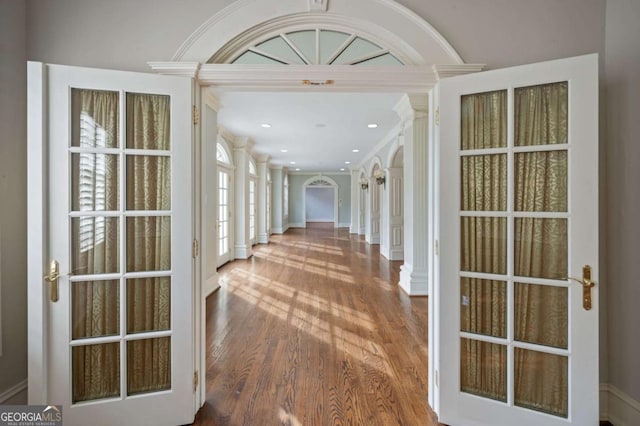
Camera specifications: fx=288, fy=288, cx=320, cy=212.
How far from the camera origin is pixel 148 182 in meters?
1.70

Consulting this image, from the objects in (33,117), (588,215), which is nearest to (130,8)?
(33,117)

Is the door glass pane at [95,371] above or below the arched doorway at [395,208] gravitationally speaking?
below

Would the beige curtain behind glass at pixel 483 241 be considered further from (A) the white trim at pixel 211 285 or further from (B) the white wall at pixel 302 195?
(B) the white wall at pixel 302 195

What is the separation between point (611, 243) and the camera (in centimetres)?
175

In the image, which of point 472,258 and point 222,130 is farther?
point 222,130

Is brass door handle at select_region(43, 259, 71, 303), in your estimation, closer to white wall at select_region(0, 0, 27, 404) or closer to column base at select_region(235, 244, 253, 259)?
white wall at select_region(0, 0, 27, 404)

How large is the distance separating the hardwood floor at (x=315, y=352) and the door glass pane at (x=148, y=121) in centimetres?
170

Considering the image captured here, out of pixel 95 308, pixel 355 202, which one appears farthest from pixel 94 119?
pixel 355 202

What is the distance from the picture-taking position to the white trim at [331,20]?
175cm

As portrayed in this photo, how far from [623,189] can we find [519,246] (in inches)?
28.9

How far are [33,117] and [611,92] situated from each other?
129 inches

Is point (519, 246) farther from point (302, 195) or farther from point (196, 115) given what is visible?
point (302, 195)

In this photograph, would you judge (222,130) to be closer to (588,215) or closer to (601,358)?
(588,215)

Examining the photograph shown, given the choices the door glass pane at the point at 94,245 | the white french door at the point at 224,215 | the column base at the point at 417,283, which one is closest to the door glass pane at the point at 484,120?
the door glass pane at the point at 94,245
